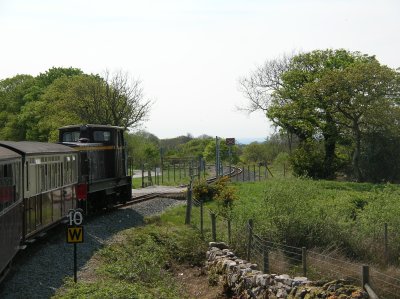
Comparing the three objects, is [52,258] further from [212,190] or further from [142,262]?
[212,190]

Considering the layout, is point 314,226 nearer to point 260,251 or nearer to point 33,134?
point 260,251

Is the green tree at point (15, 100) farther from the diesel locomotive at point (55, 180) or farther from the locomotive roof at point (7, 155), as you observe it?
the locomotive roof at point (7, 155)

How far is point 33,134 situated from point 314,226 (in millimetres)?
48823

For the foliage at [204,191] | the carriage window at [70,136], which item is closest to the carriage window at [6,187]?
the carriage window at [70,136]

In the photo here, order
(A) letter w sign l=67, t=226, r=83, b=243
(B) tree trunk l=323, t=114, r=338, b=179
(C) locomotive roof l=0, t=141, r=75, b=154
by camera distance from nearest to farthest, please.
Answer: (A) letter w sign l=67, t=226, r=83, b=243
(C) locomotive roof l=0, t=141, r=75, b=154
(B) tree trunk l=323, t=114, r=338, b=179

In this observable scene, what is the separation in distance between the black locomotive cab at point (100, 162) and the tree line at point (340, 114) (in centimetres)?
1798

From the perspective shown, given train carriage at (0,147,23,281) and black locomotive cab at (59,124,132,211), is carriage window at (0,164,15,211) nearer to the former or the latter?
train carriage at (0,147,23,281)

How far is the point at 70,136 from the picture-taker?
24703 mm

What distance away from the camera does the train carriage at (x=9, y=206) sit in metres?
11.5

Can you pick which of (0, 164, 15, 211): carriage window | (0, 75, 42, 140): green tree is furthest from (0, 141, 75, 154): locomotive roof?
(0, 75, 42, 140): green tree

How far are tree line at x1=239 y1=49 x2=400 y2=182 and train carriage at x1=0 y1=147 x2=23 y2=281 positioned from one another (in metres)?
29.2

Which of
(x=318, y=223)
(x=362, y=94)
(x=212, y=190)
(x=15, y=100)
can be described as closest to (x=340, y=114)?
(x=362, y=94)

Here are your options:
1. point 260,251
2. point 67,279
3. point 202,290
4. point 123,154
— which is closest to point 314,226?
point 260,251

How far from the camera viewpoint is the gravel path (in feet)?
39.8
